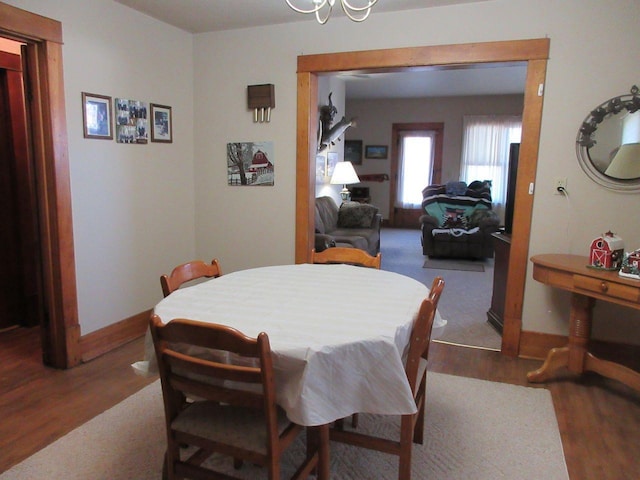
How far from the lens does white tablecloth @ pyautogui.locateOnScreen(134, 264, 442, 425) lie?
1.40 metres

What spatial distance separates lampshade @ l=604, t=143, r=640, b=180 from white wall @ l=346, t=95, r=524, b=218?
20.3 feet

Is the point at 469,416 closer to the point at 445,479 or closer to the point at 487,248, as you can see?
the point at 445,479

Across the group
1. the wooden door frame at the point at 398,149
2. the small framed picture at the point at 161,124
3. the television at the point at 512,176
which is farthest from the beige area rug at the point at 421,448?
the wooden door frame at the point at 398,149

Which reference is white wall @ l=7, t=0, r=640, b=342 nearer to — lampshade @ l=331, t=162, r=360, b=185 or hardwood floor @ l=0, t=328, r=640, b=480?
hardwood floor @ l=0, t=328, r=640, b=480

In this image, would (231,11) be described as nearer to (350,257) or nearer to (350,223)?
(350,257)

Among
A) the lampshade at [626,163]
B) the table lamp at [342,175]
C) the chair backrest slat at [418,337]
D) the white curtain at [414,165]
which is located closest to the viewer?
the chair backrest slat at [418,337]

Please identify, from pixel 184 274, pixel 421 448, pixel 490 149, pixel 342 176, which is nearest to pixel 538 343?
pixel 421 448

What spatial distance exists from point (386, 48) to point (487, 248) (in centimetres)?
387

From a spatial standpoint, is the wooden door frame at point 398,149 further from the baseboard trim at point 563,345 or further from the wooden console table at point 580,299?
the wooden console table at point 580,299

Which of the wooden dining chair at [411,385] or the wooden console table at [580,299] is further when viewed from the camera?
the wooden console table at [580,299]

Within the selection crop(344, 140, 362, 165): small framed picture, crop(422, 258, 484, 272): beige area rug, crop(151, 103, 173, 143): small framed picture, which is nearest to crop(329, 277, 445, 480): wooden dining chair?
crop(151, 103, 173, 143): small framed picture

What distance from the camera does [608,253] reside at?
8.04 feet

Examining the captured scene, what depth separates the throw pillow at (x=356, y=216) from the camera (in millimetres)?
6184

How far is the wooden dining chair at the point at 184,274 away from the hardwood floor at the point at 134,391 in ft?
2.98
